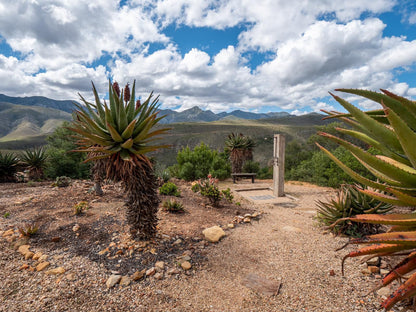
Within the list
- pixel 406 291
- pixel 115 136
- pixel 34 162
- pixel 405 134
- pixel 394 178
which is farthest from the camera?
pixel 34 162

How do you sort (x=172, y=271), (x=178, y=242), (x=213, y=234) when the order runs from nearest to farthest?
(x=172, y=271) < (x=178, y=242) < (x=213, y=234)

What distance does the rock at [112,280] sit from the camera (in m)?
2.88

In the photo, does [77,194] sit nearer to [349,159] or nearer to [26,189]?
[26,189]

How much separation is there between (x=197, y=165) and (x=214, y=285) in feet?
29.3

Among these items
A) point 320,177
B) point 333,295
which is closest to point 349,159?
point 320,177

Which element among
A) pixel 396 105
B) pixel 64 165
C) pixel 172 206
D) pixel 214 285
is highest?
pixel 396 105

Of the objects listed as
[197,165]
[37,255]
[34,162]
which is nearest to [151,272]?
[37,255]

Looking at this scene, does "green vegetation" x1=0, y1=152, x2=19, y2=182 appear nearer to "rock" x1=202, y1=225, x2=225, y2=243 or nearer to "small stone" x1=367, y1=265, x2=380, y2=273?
"rock" x1=202, y1=225, x2=225, y2=243

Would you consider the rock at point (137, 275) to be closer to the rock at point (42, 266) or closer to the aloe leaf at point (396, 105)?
the rock at point (42, 266)

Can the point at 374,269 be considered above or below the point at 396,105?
below

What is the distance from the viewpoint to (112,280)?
2.92 metres

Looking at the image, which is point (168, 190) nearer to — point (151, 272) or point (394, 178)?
point (151, 272)

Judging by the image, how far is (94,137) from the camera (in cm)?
296

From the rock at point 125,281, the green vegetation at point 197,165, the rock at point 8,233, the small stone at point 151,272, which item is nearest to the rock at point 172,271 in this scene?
the small stone at point 151,272
